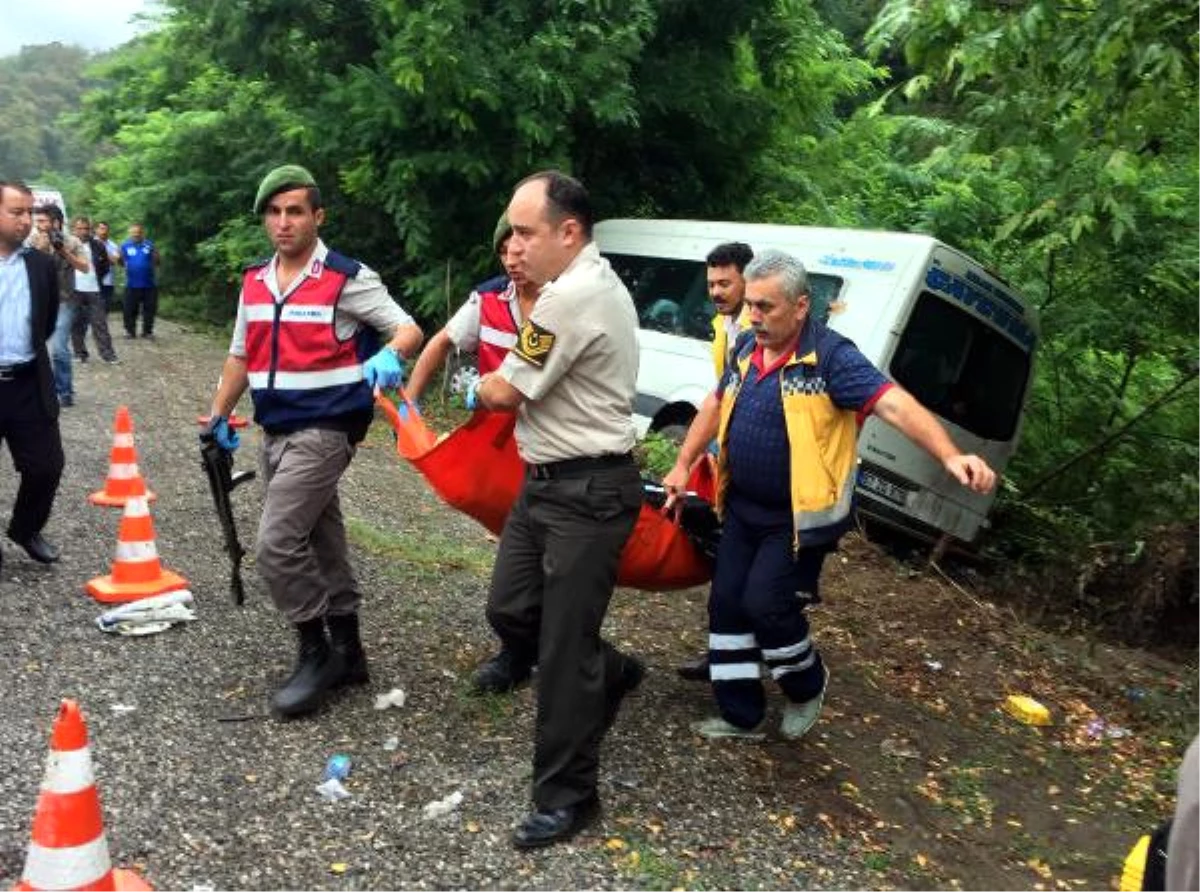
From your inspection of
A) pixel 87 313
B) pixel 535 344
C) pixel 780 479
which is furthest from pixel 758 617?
pixel 87 313

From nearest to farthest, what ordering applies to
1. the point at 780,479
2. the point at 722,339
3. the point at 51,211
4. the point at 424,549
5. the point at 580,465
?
the point at 580,465 → the point at 780,479 → the point at 722,339 → the point at 424,549 → the point at 51,211

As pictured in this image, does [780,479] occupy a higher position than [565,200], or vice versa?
[565,200]

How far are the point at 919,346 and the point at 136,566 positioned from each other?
5.07 metres

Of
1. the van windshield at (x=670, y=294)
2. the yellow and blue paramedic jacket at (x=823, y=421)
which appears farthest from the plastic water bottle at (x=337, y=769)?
the van windshield at (x=670, y=294)

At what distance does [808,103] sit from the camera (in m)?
12.9

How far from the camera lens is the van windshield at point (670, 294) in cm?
902

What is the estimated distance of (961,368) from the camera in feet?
25.3

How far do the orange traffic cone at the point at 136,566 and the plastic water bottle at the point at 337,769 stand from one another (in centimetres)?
186

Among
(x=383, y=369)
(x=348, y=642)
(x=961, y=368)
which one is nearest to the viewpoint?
(x=383, y=369)

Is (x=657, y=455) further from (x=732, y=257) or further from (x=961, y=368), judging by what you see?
(x=732, y=257)

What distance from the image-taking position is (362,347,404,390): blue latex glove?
3777 mm

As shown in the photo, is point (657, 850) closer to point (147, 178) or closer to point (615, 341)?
point (615, 341)

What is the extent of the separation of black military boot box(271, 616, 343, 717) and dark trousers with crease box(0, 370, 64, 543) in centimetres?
193

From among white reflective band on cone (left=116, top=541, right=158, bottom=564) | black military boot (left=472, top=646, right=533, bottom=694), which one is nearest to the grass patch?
white reflective band on cone (left=116, top=541, right=158, bottom=564)
